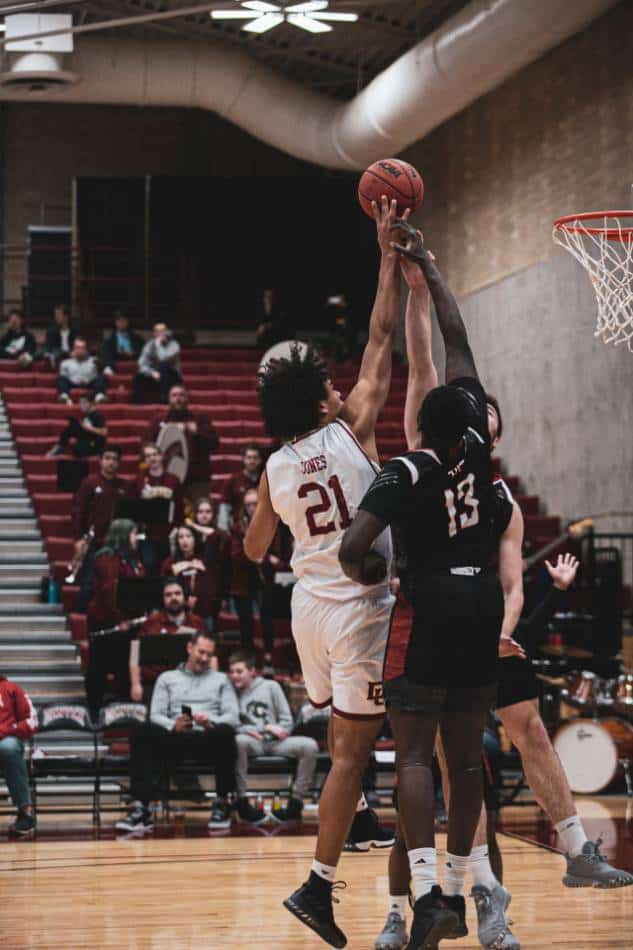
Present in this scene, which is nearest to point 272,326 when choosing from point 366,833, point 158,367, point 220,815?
point 158,367

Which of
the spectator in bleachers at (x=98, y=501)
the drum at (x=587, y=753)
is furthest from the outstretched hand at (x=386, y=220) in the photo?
the spectator in bleachers at (x=98, y=501)

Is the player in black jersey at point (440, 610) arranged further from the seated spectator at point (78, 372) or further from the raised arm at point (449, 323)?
the seated spectator at point (78, 372)

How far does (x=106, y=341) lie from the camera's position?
731 inches

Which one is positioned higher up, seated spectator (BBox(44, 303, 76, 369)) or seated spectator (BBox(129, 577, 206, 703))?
seated spectator (BBox(44, 303, 76, 369))

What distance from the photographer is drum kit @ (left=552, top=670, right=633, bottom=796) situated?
11.0 m

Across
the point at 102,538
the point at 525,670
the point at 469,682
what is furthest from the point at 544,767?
the point at 102,538

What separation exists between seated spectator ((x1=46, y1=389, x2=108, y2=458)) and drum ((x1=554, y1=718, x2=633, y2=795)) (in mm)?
6505

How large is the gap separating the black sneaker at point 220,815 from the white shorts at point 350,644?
5182 millimetres

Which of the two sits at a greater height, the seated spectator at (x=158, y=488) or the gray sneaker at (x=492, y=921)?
the seated spectator at (x=158, y=488)

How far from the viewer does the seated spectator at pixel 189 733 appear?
9.98m

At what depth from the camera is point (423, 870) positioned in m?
4.49

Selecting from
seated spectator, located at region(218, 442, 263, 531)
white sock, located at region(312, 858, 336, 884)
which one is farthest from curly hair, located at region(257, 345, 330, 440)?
seated spectator, located at region(218, 442, 263, 531)

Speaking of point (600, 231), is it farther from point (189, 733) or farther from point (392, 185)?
point (189, 733)

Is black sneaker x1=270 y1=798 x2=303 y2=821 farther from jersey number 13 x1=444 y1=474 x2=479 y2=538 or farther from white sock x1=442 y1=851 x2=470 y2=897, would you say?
jersey number 13 x1=444 y1=474 x2=479 y2=538
